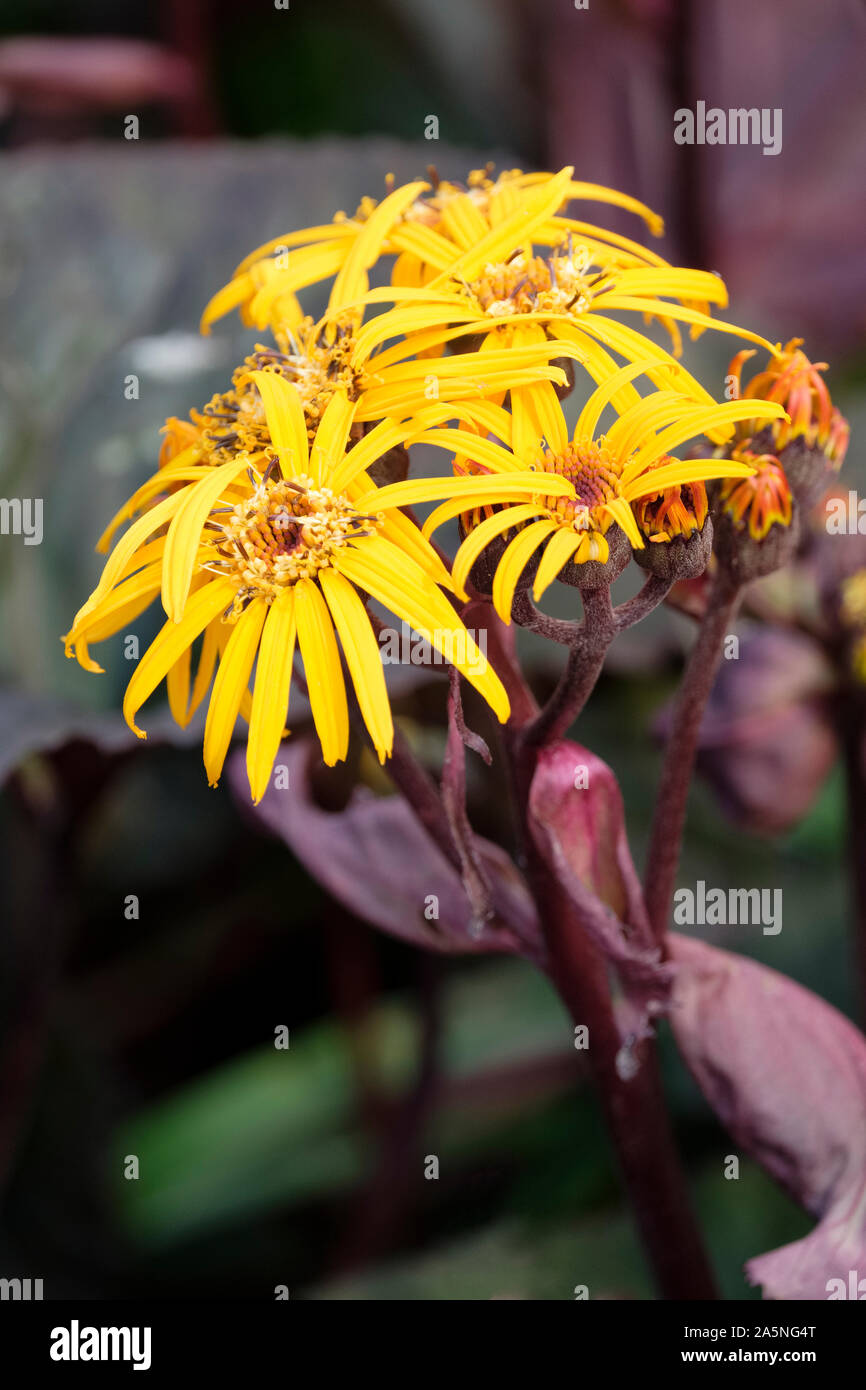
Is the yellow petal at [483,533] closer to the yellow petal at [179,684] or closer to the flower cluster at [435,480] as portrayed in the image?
the flower cluster at [435,480]

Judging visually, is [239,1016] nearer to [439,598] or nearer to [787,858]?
[787,858]

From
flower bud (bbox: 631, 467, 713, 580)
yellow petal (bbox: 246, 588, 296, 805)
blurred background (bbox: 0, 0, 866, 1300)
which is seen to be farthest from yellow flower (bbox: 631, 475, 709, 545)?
blurred background (bbox: 0, 0, 866, 1300)

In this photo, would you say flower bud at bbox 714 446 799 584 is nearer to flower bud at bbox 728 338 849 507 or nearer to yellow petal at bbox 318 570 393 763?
flower bud at bbox 728 338 849 507

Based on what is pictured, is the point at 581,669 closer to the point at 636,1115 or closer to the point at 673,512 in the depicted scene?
the point at 673,512

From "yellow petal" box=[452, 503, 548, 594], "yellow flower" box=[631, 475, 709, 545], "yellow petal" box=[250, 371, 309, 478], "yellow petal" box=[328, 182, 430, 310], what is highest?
"yellow petal" box=[328, 182, 430, 310]

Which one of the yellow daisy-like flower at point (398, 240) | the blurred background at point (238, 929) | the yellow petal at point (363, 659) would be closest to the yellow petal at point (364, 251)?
the yellow daisy-like flower at point (398, 240)

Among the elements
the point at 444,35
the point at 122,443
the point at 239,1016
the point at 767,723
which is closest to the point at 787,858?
the point at 767,723

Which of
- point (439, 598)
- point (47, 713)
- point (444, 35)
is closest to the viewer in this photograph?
point (439, 598)
